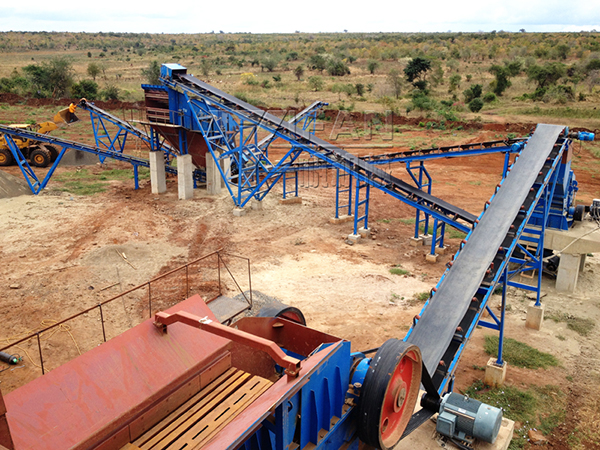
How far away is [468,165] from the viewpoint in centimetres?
2894

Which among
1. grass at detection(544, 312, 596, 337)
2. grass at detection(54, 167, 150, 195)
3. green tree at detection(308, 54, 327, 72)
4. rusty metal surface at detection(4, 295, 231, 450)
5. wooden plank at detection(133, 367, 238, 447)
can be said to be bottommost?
grass at detection(544, 312, 596, 337)

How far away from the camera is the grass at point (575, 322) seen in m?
11.9

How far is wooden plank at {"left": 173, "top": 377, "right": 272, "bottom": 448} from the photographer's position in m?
5.56

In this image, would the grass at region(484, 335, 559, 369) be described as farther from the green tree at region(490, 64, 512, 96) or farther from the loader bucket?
the green tree at region(490, 64, 512, 96)

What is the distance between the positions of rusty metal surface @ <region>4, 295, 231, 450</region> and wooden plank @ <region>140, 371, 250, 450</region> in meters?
0.34

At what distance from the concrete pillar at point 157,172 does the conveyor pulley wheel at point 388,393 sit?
18.5 metres

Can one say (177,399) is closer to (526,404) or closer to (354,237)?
(526,404)

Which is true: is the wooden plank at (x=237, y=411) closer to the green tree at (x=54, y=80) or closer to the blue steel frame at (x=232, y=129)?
the blue steel frame at (x=232, y=129)

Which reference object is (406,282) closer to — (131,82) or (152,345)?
(152,345)

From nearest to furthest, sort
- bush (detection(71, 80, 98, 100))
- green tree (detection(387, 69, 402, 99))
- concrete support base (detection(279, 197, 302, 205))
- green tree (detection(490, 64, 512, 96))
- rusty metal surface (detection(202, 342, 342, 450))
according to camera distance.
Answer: rusty metal surface (detection(202, 342, 342, 450)), concrete support base (detection(279, 197, 302, 205)), green tree (detection(490, 64, 512, 96)), bush (detection(71, 80, 98, 100)), green tree (detection(387, 69, 402, 99))

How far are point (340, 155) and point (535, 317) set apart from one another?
8.03 meters

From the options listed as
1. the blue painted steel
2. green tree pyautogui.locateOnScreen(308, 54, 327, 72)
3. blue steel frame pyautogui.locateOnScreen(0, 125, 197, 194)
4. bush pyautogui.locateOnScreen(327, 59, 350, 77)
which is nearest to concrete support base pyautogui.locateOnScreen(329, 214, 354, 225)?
blue steel frame pyautogui.locateOnScreen(0, 125, 197, 194)

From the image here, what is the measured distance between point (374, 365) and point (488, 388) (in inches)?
209

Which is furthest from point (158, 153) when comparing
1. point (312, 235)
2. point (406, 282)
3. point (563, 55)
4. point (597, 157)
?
point (563, 55)
